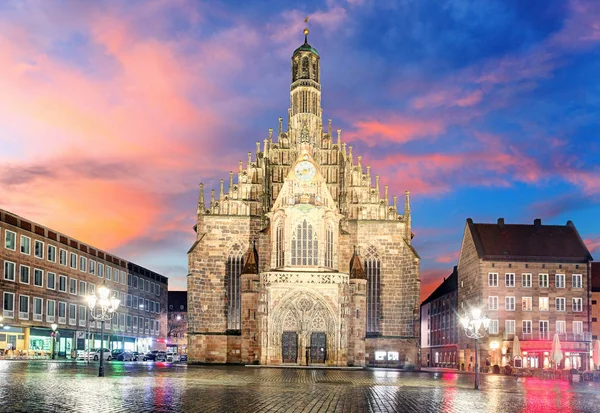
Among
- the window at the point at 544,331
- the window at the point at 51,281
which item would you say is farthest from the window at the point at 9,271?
the window at the point at 544,331

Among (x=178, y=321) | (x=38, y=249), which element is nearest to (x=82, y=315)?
(x=38, y=249)

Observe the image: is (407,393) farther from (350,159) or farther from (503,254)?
(503,254)

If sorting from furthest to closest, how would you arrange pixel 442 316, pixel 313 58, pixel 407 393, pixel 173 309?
pixel 173 309 < pixel 442 316 < pixel 313 58 < pixel 407 393

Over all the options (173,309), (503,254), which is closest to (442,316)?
(503,254)

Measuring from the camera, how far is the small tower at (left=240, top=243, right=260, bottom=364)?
7219 centimetres

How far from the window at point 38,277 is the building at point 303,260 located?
725 inches

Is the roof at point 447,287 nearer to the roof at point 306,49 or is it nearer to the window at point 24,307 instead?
the roof at point 306,49

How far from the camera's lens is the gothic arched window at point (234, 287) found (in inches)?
3014

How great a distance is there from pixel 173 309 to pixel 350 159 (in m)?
88.3

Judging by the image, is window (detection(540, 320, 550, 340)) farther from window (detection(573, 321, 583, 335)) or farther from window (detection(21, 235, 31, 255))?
window (detection(21, 235, 31, 255))

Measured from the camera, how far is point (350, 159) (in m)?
79.1

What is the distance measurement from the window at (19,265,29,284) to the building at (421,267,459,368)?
50333 mm

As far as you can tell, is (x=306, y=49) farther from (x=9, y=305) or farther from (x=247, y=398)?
(x=247, y=398)

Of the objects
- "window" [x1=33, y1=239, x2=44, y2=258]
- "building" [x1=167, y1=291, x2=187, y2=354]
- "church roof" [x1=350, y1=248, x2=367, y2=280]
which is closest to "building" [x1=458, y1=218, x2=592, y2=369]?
"church roof" [x1=350, y1=248, x2=367, y2=280]
